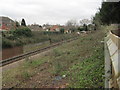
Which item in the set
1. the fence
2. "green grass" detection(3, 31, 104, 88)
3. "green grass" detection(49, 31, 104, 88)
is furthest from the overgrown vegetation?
the fence

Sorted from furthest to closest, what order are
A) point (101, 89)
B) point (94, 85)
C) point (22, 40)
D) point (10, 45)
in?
point (22, 40) < point (10, 45) < point (94, 85) < point (101, 89)

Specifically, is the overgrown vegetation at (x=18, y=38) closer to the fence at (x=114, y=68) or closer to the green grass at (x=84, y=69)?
the green grass at (x=84, y=69)

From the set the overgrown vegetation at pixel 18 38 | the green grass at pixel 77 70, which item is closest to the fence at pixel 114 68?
the green grass at pixel 77 70

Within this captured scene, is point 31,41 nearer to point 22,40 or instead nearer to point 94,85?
point 22,40

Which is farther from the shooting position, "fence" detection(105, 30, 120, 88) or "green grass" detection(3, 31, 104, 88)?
"green grass" detection(3, 31, 104, 88)

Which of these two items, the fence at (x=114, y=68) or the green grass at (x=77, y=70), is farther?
the green grass at (x=77, y=70)

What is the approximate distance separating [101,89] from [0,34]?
21580 mm

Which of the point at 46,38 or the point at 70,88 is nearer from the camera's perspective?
the point at 70,88

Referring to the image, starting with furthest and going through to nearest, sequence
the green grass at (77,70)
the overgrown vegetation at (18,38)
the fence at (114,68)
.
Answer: the overgrown vegetation at (18,38), the green grass at (77,70), the fence at (114,68)

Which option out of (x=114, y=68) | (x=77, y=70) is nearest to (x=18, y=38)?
(x=77, y=70)

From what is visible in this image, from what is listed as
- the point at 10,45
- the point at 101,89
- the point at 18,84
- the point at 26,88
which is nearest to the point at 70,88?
the point at 101,89

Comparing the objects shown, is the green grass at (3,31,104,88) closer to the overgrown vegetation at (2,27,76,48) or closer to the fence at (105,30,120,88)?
the fence at (105,30,120,88)

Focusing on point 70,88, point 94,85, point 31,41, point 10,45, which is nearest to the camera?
point 94,85

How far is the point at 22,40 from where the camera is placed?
26.4 meters
